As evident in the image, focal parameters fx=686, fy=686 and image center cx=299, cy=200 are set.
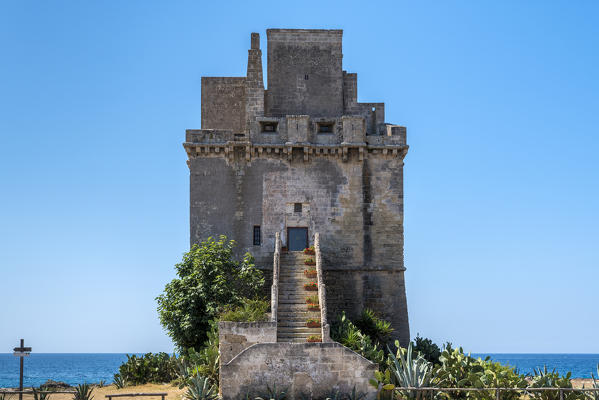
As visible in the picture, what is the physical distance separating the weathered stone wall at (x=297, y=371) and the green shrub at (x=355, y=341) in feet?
6.50

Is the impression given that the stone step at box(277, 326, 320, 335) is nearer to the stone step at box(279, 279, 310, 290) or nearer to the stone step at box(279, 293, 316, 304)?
the stone step at box(279, 293, 316, 304)

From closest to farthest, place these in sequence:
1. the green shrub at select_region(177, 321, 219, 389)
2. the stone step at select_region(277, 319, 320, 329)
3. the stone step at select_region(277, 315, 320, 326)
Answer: the green shrub at select_region(177, 321, 219, 389)
the stone step at select_region(277, 319, 320, 329)
the stone step at select_region(277, 315, 320, 326)

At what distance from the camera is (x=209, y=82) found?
34.6 m

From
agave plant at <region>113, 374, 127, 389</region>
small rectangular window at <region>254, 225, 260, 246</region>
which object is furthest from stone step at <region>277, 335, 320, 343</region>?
agave plant at <region>113, 374, 127, 389</region>

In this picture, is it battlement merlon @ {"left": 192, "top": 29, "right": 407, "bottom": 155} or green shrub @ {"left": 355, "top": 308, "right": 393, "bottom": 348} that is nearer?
green shrub @ {"left": 355, "top": 308, "right": 393, "bottom": 348}

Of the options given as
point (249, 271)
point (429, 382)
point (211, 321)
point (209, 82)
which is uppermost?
point (209, 82)

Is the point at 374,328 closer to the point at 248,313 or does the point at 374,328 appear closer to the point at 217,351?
the point at 248,313

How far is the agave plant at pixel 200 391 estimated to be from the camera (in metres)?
22.2

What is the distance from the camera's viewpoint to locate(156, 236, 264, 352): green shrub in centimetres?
2828

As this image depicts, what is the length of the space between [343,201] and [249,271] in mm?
5791

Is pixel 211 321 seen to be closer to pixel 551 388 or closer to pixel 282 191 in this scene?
pixel 282 191

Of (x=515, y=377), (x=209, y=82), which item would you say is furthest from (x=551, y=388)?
(x=209, y=82)

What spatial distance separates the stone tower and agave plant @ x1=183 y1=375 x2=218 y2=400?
380 inches

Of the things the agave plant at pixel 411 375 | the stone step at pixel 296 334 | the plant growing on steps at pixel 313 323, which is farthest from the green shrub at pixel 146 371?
the agave plant at pixel 411 375
